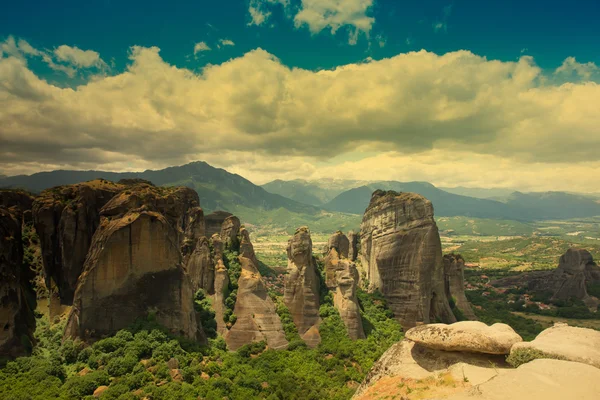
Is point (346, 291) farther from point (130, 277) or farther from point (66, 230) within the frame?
point (66, 230)

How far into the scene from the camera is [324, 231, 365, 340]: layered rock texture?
44.7 meters

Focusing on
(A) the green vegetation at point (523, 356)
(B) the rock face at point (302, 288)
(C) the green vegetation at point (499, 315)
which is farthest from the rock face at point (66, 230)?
(C) the green vegetation at point (499, 315)

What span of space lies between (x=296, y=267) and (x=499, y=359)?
3154 cm

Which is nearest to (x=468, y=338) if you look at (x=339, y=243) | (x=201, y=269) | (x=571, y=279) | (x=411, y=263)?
(x=411, y=263)

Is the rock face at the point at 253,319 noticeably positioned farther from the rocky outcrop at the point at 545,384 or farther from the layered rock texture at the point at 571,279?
the layered rock texture at the point at 571,279

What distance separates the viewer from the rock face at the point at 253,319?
40.2 meters

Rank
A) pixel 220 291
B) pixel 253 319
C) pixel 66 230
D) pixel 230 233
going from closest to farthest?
pixel 66 230 → pixel 253 319 → pixel 220 291 → pixel 230 233

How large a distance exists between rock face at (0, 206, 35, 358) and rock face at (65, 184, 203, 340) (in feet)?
11.2

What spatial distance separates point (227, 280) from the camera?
4506 centimetres

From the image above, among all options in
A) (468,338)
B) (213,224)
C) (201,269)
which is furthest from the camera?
(213,224)

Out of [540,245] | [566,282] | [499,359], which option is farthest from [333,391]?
[540,245]

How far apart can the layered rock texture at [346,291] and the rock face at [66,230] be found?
2971cm

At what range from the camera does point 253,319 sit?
41.0 meters

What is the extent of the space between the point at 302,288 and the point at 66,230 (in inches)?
1071
